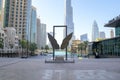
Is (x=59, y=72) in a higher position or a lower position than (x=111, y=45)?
lower

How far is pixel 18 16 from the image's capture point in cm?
16625

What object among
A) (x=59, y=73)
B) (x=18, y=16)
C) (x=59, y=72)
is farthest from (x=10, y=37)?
(x=59, y=73)

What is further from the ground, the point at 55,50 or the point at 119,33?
the point at 119,33

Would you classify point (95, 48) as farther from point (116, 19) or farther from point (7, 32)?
point (7, 32)

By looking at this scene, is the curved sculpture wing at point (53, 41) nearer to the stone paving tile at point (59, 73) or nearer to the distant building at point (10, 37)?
the stone paving tile at point (59, 73)

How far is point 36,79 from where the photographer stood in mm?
14023

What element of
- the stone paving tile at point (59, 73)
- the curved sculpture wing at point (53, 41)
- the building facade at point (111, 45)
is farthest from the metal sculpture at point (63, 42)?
the building facade at point (111, 45)

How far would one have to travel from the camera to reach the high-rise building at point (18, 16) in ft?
541

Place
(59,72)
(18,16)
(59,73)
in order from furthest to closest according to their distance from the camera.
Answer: (18,16) < (59,72) < (59,73)

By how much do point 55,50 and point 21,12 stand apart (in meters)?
129

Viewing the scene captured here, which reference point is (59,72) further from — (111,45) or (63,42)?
(111,45)

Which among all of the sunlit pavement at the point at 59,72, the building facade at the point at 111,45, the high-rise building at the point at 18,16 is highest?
the high-rise building at the point at 18,16

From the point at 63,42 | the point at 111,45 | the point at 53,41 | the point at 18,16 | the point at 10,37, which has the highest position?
the point at 18,16

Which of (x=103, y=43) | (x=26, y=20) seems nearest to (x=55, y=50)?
(x=103, y=43)
